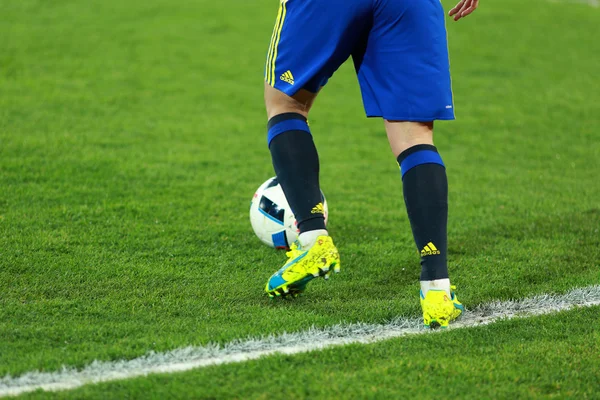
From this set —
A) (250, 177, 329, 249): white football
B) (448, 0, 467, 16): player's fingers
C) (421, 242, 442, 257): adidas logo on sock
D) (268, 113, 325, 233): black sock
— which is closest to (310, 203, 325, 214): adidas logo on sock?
(268, 113, 325, 233): black sock

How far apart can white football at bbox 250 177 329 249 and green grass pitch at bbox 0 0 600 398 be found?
0.09 meters

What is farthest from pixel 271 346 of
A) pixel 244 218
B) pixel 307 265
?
pixel 244 218

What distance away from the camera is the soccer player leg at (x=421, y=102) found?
3.02 meters

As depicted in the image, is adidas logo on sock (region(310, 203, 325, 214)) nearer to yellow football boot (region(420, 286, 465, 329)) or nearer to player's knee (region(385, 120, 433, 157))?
player's knee (region(385, 120, 433, 157))

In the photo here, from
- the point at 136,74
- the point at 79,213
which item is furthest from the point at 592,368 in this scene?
the point at 136,74

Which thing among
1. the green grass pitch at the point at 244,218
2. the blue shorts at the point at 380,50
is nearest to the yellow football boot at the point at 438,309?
the green grass pitch at the point at 244,218

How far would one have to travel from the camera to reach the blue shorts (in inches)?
119

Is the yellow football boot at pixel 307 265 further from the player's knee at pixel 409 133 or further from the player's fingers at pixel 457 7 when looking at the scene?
the player's fingers at pixel 457 7

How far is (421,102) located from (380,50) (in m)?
0.27

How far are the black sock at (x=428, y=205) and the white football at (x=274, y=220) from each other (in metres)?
0.99

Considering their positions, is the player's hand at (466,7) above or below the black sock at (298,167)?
above

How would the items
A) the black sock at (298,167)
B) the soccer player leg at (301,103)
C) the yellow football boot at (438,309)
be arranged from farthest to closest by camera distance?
the black sock at (298,167), the soccer player leg at (301,103), the yellow football boot at (438,309)

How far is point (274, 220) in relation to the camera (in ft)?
13.5

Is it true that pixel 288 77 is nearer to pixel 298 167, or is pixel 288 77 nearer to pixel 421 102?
pixel 298 167
